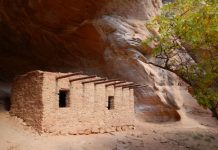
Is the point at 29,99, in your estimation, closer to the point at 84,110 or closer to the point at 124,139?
the point at 84,110

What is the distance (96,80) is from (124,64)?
5.17 m

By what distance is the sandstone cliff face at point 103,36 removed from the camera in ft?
63.8

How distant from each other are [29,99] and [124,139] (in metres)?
4.78

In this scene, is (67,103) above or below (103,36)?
below

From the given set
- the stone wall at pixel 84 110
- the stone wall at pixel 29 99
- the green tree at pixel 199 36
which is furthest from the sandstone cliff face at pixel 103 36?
the stone wall at pixel 29 99

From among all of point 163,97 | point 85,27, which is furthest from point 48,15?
point 163,97

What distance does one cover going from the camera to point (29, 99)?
13312mm

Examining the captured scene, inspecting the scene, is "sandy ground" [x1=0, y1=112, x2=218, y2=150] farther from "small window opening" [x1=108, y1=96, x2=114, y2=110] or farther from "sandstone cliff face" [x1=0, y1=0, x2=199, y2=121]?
"sandstone cliff face" [x1=0, y1=0, x2=199, y2=121]

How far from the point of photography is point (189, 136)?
57.5 feet

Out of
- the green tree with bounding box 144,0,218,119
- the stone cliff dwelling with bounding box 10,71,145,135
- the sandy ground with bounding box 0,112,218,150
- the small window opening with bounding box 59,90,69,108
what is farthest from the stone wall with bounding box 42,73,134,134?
the green tree with bounding box 144,0,218,119

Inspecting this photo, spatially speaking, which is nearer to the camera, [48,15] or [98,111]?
[98,111]

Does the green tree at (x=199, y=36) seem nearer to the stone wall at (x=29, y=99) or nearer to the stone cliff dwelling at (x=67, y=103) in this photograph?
the stone cliff dwelling at (x=67, y=103)

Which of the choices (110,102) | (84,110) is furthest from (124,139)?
(84,110)

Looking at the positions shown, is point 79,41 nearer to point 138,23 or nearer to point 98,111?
point 138,23
